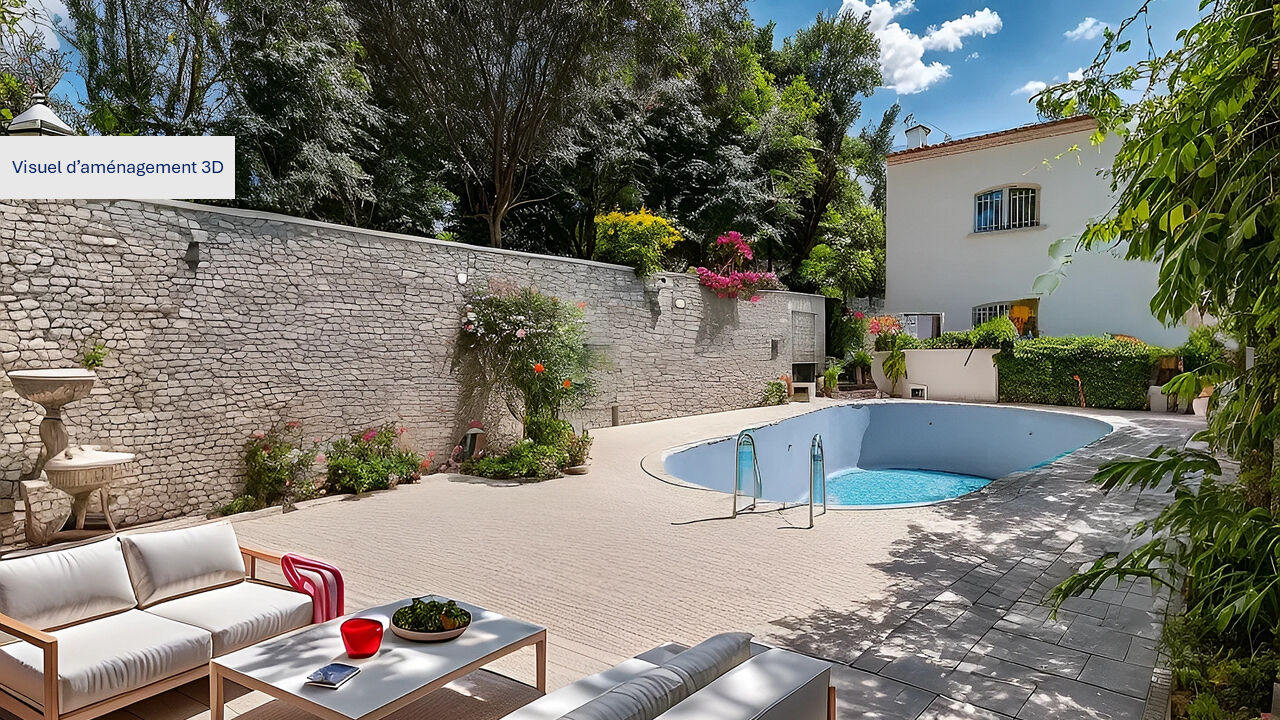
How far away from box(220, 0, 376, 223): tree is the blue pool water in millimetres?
10491

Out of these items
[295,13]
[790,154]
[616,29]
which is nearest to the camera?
[295,13]

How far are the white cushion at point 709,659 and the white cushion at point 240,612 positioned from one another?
2166 millimetres

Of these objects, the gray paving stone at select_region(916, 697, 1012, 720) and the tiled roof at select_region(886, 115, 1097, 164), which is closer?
the gray paving stone at select_region(916, 697, 1012, 720)

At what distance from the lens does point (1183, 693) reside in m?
2.83

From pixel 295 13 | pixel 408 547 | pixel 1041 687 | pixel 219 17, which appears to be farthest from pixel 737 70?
pixel 1041 687

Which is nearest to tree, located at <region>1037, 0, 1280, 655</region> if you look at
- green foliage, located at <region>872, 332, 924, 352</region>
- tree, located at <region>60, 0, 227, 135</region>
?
tree, located at <region>60, 0, 227, 135</region>

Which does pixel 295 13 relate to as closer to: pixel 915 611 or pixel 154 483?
pixel 154 483

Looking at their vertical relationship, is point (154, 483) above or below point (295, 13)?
below

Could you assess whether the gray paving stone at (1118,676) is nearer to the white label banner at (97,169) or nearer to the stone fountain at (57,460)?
the stone fountain at (57,460)

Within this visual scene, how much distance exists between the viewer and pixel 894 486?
1195cm

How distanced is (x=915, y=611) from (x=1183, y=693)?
150 cm

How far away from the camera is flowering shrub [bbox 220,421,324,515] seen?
24.2 ft

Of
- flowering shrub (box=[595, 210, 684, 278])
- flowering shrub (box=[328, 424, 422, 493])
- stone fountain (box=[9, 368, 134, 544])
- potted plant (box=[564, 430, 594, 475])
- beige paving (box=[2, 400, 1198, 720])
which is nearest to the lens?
beige paving (box=[2, 400, 1198, 720])

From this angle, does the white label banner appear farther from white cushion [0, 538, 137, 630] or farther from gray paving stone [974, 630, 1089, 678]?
gray paving stone [974, 630, 1089, 678]
